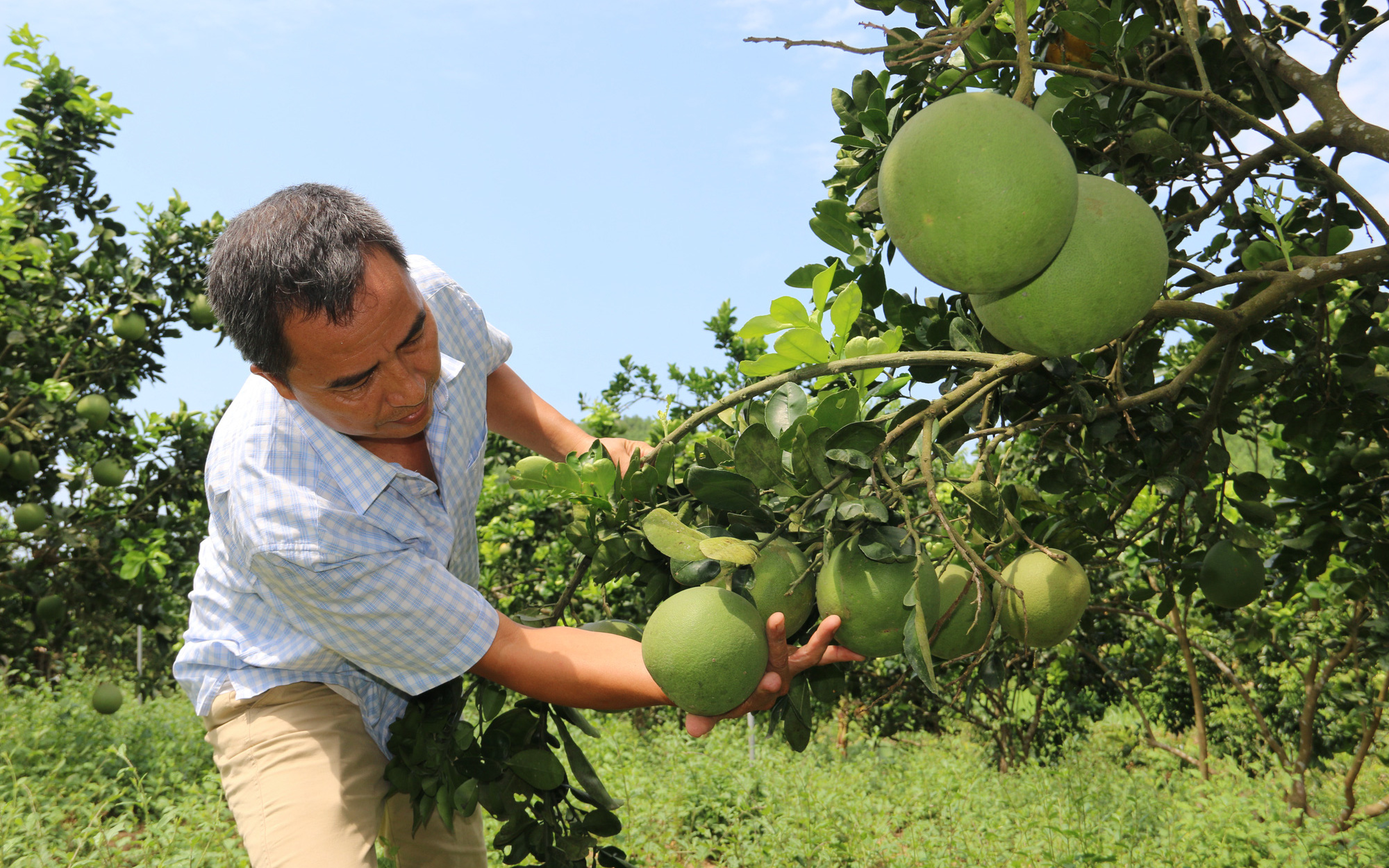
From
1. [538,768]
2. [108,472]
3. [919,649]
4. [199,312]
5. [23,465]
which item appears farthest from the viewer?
[199,312]

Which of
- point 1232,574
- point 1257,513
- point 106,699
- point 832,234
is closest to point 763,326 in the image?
point 832,234

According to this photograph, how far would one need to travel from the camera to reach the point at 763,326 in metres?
1.29

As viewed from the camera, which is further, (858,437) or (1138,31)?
(1138,31)

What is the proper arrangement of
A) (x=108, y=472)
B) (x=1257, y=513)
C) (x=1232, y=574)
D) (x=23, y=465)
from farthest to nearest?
(x=108, y=472), (x=23, y=465), (x=1257, y=513), (x=1232, y=574)

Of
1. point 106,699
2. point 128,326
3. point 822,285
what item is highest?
point 128,326

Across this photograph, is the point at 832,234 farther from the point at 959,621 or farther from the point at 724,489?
the point at 959,621

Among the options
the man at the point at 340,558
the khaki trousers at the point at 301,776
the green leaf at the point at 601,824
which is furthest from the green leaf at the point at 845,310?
the khaki trousers at the point at 301,776

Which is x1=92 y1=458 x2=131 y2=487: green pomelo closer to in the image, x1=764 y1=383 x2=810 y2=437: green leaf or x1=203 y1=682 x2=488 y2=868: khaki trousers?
x1=203 y1=682 x2=488 y2=868: khaki trousers

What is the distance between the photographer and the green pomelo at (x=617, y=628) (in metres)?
1.69

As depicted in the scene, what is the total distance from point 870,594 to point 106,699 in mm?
5494

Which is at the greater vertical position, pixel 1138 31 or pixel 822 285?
pixel 1138 31

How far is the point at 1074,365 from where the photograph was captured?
5.87 ft

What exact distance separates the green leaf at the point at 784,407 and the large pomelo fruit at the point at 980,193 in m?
0.34

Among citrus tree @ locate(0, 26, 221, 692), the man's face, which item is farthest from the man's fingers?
citrus tree @ locate(0, 26, 221, 692)
